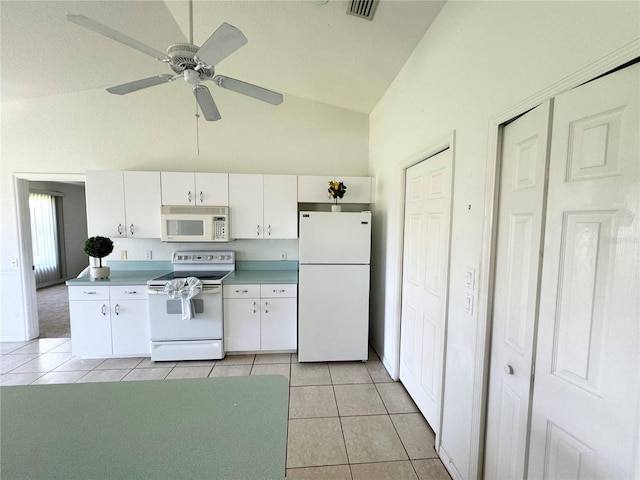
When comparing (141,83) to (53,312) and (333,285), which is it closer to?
(333,285)

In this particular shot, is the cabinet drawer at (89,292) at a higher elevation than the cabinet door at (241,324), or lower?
higher

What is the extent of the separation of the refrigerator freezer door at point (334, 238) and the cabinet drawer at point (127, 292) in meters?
1.84

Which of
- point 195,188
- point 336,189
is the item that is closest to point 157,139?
point 195,188

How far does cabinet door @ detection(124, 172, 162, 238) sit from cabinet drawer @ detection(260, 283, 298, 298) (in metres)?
1.46

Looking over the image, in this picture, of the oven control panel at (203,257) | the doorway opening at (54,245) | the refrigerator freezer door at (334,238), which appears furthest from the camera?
the doorway opening at (54,245)

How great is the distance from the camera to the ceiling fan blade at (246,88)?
67.9 inches

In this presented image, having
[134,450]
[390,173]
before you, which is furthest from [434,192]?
[134,450]

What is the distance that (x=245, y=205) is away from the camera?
3188mm

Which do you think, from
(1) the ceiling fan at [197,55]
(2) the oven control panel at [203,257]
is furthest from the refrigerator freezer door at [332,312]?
(1) the ceiling fan at [197,55]

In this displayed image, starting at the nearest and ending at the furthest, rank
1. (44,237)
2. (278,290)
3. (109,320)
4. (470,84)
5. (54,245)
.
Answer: (470,84), (109,320), (278,290), (44,237), (54,245)

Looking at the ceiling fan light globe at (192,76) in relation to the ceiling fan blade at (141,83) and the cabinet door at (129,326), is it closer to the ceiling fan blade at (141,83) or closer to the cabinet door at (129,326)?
the ceiling fan blade at (141,83)

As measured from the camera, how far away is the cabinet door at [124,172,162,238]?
10.1ft

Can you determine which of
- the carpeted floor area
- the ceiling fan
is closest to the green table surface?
the ceiling fan

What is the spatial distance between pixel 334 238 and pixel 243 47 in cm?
206
